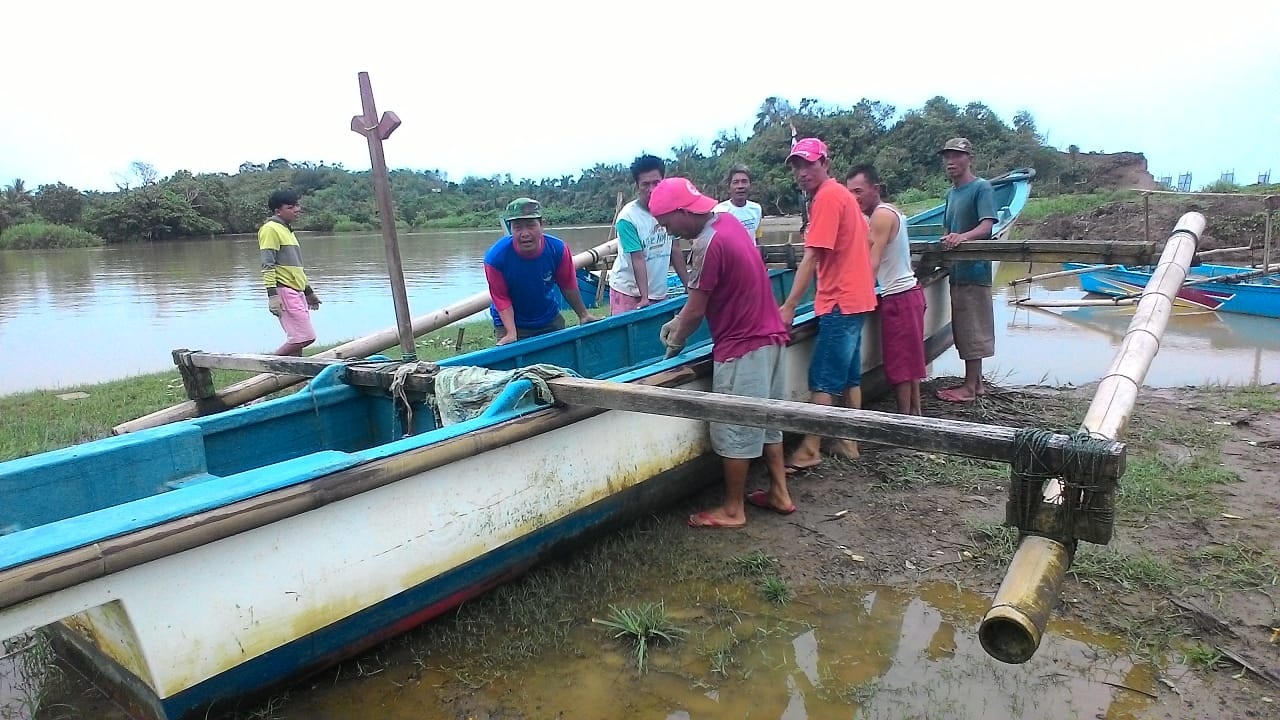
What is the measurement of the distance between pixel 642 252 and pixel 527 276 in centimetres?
105

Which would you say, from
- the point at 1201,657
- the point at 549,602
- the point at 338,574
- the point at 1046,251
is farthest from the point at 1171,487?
the point at 338,574

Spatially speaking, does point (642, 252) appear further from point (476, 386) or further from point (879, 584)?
point (879, 584)

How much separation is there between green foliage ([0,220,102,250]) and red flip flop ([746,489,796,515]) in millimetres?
43523

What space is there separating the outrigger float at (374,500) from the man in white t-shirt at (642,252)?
64.8 inches

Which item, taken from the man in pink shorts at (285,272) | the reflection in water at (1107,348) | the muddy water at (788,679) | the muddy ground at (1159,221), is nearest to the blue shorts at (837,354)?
the muddy water at (788,679)

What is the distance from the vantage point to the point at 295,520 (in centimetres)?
245

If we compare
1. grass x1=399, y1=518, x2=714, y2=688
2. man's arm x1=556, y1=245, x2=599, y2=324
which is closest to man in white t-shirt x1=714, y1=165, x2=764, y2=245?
man's arm x1=556, y1=245, x2=599, y2=324

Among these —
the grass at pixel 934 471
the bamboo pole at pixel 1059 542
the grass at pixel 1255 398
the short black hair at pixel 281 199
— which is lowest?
the grass at pixel 1255 398

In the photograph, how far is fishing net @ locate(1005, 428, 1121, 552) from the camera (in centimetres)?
200

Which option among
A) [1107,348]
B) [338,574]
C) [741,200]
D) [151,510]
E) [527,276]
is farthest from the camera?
[1107,348]

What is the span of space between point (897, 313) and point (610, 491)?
2363 mm

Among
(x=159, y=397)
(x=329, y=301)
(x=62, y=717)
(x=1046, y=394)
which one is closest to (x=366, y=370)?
(x=62, y=717)

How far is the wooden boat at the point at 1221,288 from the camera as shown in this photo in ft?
33.2

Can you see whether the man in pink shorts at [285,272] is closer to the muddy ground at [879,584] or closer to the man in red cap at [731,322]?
the man in red cap at [731,322]
